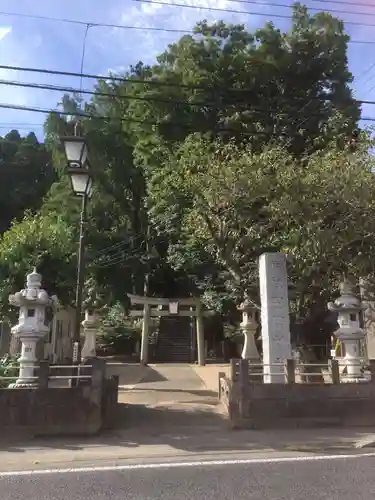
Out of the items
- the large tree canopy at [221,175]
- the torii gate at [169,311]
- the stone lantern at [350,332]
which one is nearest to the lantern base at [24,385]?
the large tree canopy at [221,175]

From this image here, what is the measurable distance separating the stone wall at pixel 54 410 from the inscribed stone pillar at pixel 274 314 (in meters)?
4.47

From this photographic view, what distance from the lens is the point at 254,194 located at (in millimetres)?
13141

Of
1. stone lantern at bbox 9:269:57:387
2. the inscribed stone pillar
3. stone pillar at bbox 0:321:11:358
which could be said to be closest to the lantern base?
stone lantern at bbox 9:269:57:387

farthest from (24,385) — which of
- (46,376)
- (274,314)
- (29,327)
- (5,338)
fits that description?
(5,338)

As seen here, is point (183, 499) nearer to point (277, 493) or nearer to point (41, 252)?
point (277, 493)

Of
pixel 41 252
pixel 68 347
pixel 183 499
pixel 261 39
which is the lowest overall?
pixel 183 499

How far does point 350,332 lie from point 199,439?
4.72 metres

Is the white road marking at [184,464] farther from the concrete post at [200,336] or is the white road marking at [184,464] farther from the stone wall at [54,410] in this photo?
the concrete post at [200,336]

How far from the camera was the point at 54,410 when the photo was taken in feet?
30.9

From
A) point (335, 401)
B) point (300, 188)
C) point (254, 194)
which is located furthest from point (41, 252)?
point (335, 401)

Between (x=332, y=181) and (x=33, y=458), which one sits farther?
(x=332, y=181)

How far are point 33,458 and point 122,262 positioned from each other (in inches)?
899

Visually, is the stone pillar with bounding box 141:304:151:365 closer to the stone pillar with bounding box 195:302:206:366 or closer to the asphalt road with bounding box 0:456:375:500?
the stone pillar with bounding box 195:302:206:366

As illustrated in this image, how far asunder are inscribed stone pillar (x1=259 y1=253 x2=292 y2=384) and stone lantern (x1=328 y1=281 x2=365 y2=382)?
1.23 metres
